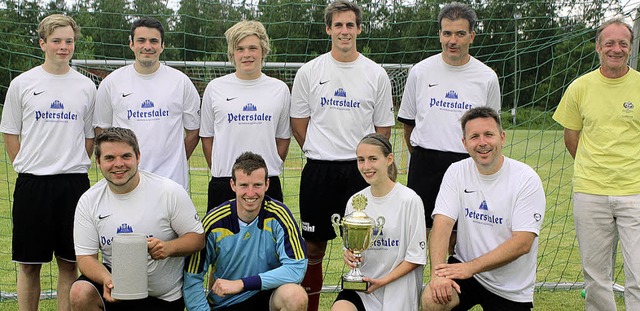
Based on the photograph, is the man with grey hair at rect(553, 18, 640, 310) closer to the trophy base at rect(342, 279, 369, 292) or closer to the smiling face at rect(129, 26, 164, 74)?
the trophy base at rect(342, 279, 369, 292)

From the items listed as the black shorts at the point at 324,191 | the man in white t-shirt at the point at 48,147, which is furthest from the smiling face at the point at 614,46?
the man in white t-shirt at the point at 48,147

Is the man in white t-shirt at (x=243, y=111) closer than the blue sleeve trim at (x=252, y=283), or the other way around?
the blue sleeve trim at (x=252, y=283)

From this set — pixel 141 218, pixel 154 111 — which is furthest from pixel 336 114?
pixel 141 218

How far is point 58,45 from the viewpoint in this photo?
3.76 m

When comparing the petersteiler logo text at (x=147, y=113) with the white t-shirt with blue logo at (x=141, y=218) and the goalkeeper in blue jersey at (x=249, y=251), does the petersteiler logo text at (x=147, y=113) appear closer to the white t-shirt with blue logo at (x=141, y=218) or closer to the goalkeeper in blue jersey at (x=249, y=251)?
the white t-shirt with blue logo at (x=141, y=218)

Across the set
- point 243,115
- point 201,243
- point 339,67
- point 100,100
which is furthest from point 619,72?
point 100,100

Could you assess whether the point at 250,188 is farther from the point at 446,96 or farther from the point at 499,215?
the point at 446,96

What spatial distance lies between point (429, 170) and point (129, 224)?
5.43 ft

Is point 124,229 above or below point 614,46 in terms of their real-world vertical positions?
below

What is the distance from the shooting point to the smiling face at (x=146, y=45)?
12.3 feet

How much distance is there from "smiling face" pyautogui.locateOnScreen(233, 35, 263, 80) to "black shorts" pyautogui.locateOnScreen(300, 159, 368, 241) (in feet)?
1.94

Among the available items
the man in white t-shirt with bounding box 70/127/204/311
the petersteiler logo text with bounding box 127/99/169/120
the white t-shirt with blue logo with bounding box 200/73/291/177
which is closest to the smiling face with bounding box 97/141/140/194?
the man in white t-shirt with bounding box 70/127/204/311

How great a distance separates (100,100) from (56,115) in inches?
9.4

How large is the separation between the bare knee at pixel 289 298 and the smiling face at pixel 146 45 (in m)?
1.43
